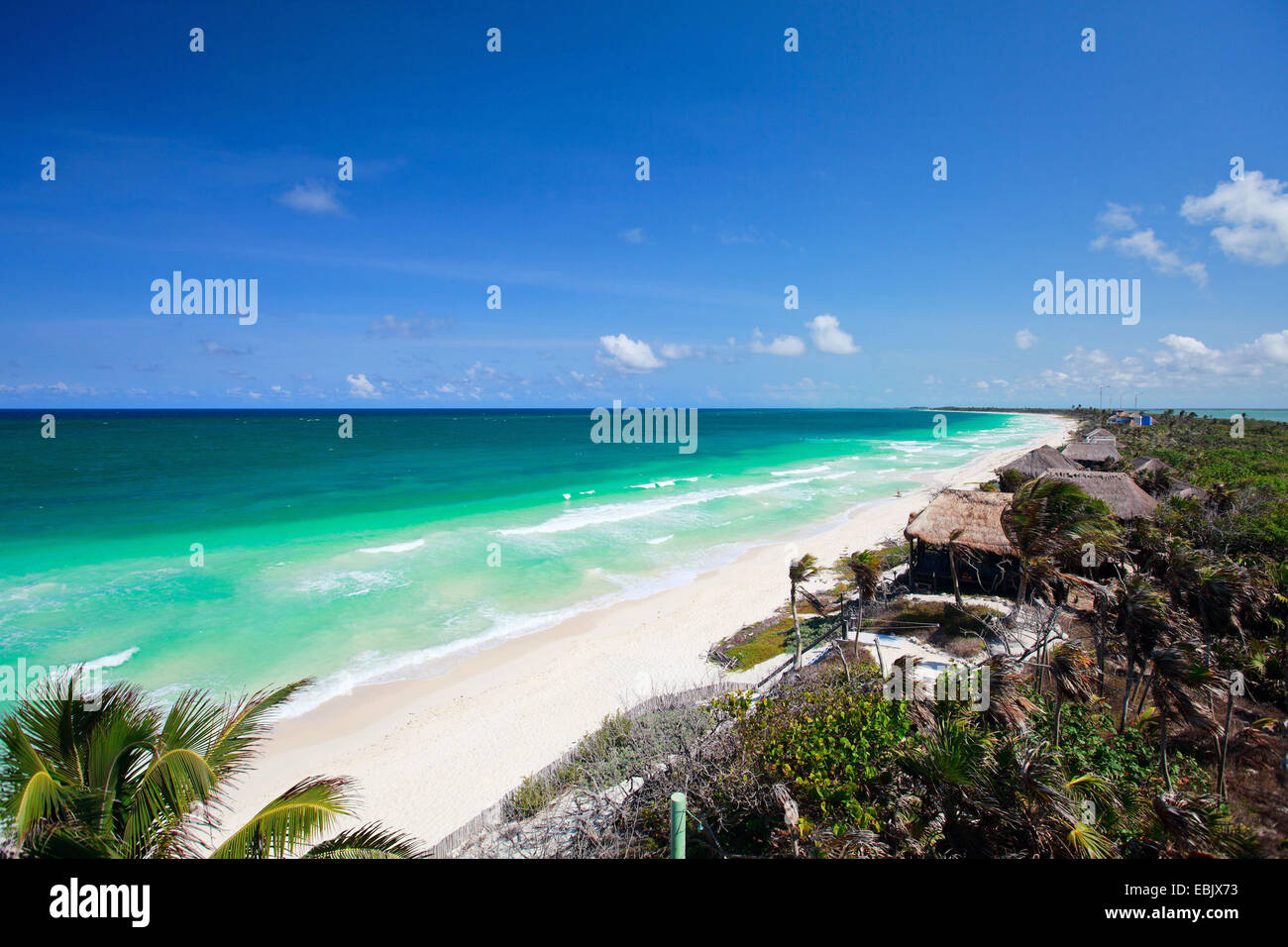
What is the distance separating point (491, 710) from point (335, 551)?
15.9 metres

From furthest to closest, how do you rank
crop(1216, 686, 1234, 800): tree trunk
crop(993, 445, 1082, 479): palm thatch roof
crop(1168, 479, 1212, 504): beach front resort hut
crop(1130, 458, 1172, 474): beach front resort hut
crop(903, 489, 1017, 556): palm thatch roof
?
crop(993, 445, 1082, 479): palm thatch roof → crop(1130, 458, 1172, 474): beach front resort hut → crop(1168, 479, 1212, 504): beach front resort hut → crop(903, 489, 1017, 556): palm thatch roof → crop(1216, 686, 1234, 800): tree trunk

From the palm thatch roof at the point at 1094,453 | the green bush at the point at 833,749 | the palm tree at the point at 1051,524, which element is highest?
the palm thatch roof at the point at 1094,453

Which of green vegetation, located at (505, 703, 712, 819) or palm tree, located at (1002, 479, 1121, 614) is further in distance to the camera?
palm tree, located at (1002, 479, 1121, 614)

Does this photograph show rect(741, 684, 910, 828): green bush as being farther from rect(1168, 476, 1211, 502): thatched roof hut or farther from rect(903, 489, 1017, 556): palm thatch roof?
rect(1168, 476, 1211, 502): thatched roof hut

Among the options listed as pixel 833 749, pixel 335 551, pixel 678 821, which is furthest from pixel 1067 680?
pixel 335 551

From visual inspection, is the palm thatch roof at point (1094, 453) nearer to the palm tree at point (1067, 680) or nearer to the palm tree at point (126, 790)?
the palm tree at point (1067, 680)

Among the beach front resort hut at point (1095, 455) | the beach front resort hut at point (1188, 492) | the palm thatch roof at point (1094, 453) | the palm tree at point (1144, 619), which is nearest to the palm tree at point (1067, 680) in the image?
the palm tree at point (1144, 619)

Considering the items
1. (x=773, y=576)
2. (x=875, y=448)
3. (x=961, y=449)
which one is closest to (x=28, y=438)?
(x=773, y=576)

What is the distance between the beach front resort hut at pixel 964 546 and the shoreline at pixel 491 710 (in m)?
4.66

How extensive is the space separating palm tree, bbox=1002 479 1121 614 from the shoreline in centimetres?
597

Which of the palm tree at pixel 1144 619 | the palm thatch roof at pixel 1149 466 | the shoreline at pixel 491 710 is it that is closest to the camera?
the palm tree at pixel 1144 619

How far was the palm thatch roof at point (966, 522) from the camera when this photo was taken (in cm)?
1460

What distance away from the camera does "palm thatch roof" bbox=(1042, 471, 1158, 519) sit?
57.5 feet

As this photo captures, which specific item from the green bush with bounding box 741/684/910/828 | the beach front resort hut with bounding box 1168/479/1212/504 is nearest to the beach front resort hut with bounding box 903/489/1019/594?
the beach front resort hut with bounding box 1168/479/1212/504
